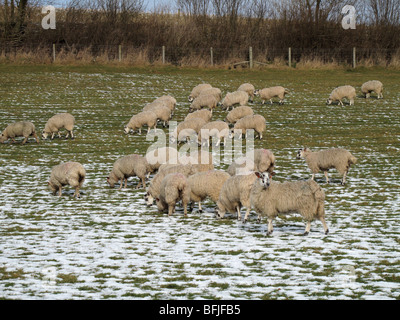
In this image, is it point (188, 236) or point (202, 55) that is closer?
point (188, 236)

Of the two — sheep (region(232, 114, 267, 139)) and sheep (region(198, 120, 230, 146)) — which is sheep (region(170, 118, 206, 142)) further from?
sheep (region(232, 114, 267, 139))

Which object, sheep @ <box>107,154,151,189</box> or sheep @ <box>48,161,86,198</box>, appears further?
sheep @ <box>107,154,151,189</box>

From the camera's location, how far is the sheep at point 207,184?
489 inches

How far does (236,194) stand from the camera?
1178 cm

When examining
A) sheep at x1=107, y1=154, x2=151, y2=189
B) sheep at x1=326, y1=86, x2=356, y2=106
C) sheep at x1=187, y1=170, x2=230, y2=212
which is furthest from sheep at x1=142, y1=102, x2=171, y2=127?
sheep at x1=187, y1=170, x2=230, y2=212

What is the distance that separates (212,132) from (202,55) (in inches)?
1077

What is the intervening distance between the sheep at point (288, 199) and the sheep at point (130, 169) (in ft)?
14.9

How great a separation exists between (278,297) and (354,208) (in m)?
5.74

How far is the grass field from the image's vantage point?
805 cm

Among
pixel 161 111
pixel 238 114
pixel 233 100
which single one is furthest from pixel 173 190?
pixel 233 100

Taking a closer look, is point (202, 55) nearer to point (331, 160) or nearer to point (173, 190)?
point (331, 160)

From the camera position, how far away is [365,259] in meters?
9.12

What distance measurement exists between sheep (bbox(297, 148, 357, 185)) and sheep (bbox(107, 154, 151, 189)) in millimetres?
4141

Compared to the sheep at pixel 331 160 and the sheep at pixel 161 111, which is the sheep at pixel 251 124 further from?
the sheep at pixel 331 160
